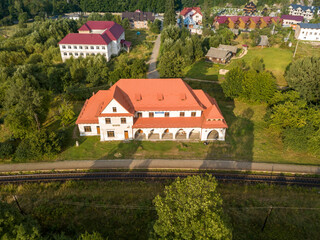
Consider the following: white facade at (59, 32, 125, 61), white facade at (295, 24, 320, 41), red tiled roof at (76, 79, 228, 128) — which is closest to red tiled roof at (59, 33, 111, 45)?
white facade at (59, 32, 125, 61)

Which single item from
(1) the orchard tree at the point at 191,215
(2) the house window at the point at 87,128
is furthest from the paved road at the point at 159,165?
(1) the orchard tree at the point at 191,215

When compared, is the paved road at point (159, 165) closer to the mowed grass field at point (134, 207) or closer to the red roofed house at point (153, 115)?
the mowed grass field at point (134, 207)

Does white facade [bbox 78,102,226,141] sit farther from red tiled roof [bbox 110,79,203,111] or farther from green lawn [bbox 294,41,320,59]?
green lawn [bbox 294,41,320,59]

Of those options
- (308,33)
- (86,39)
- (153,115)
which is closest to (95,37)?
(86,39)

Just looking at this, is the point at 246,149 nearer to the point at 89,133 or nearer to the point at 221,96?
the point at 221,96

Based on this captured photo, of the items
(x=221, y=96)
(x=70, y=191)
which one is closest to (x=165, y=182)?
(x=70, y=191)

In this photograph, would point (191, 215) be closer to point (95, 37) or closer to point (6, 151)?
point (6, 151)
